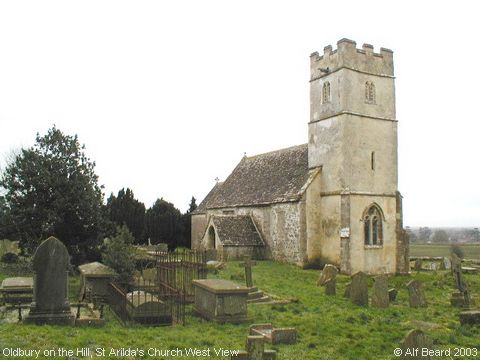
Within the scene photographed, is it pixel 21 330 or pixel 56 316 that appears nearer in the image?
pixel 21 330

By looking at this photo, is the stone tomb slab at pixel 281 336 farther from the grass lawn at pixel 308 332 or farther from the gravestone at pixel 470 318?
the gravestone at pixel 470 318

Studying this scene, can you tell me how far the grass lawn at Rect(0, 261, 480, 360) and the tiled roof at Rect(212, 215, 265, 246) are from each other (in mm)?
12644

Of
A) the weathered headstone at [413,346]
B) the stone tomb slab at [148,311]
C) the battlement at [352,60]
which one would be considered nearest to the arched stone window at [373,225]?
the battlement at [352,60]

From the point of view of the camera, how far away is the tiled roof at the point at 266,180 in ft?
93.5

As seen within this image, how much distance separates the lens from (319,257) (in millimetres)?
26156

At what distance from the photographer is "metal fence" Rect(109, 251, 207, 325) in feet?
38.2

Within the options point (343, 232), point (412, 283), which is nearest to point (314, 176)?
point (343, 232)

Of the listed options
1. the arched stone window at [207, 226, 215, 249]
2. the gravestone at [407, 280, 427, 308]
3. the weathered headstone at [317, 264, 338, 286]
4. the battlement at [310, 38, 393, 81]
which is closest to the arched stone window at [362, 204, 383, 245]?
the weathered headstone at [317, 264, 338, 286]

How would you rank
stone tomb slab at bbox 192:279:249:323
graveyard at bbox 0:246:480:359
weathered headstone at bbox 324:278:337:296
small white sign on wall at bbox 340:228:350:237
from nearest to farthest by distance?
graveyard at bbox 0:246:480:359 < stone tomb slab at bbox 192:279:249:323 < weathered headstone at bbox 324:278:337:296 < small white sign on wall at bbox 340:228:350:237

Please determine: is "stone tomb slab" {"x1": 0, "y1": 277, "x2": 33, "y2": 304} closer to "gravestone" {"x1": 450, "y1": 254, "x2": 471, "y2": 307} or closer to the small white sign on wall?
"gravestone" {"x1": 450, "y1": 254, "x2": 471, "y2": 307}

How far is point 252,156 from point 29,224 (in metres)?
20.9

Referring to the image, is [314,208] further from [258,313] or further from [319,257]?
[258,313]

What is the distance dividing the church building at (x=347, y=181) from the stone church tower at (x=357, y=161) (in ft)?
0.16

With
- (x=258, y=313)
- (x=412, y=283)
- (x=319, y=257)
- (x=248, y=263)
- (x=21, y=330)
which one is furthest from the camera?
(x=319, y=257)
